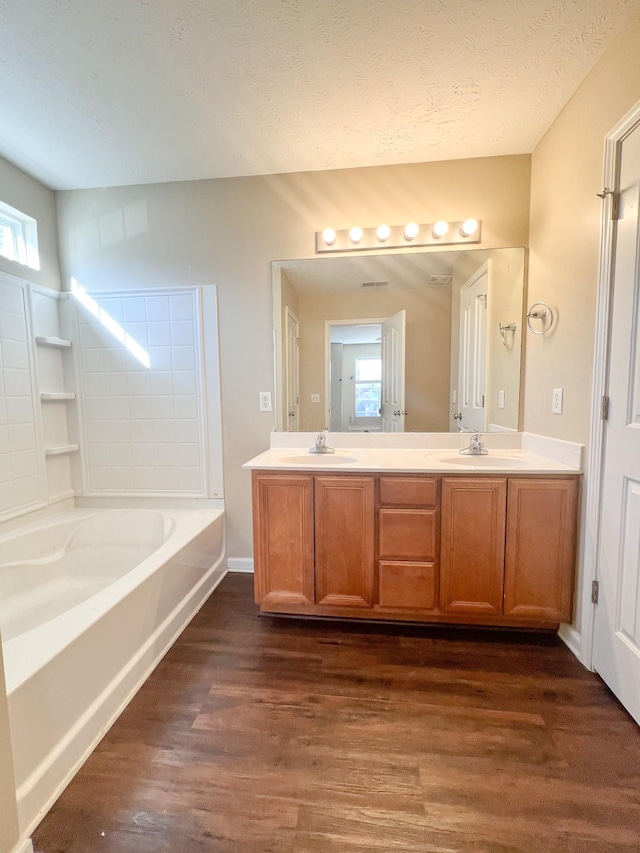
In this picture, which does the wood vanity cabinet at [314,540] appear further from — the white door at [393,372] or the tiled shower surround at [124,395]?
the tiled shower surround at [124,395]

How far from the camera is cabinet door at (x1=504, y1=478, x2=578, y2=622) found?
164 centimetres

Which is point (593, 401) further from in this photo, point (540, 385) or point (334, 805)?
point (334, 805)

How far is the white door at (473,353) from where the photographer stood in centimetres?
213

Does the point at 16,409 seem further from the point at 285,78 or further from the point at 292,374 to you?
the point at 285,78

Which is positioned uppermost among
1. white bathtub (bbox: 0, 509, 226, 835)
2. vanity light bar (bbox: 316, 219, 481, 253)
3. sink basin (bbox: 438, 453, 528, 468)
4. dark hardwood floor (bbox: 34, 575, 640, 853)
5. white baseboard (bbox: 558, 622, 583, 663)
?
vanity light bar (bbox: 316, 219, 481, 253)

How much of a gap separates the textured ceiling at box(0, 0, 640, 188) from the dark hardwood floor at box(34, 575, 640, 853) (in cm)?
250

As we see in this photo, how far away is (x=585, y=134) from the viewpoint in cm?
153

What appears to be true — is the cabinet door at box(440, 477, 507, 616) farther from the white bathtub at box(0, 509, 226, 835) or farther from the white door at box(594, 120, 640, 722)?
the white bathtub at box(0, 509, 226, 835)

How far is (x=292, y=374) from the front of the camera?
2307 millimetres

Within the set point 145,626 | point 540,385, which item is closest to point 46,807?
point 145,626

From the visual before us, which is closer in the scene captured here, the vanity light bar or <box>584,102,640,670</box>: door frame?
<box>584,102,640,670</box>: door frame

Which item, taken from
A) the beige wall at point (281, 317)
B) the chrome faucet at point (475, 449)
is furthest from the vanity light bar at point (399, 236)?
the chrome faucet at point (475, 449)

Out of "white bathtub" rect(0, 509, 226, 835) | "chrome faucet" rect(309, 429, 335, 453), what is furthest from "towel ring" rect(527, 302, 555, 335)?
"white bathtub" rect(0, 509, 226, 835)

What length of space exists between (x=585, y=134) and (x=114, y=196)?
8.36 ft
